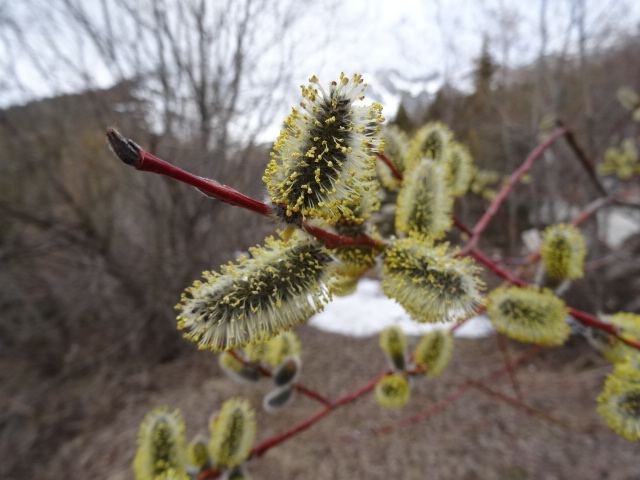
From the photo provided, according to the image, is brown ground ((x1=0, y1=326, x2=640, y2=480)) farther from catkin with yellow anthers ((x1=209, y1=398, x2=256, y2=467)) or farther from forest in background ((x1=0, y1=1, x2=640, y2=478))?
catkin with yellow anthers ((x1=209, y1=398, x2=256, y2=467))

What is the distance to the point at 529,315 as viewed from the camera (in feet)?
2.89

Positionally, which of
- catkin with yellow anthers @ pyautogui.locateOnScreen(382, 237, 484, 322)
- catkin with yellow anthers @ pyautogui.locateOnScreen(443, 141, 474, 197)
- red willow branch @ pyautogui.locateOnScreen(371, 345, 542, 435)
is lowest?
red willow branch @ pyautogui.locateOnScreen(371, 345, 542, 435)

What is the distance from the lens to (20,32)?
3.33 m

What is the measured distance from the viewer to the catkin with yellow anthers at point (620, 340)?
3.00 ft

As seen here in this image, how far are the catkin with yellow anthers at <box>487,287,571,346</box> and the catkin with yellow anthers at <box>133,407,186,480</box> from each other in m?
0.94

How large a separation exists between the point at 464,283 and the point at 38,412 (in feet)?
16.0

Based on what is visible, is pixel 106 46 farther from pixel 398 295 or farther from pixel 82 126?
pixel 398 295

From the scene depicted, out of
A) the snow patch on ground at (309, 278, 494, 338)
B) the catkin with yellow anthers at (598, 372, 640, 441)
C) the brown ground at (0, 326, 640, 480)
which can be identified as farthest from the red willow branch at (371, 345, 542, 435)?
the snow patch on ground at (309, 278, 494, 338)

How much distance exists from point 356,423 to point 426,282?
2.99 meters

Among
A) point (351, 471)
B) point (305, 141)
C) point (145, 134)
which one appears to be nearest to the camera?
point (305, 141)

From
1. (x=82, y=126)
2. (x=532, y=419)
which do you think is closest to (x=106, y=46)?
(x=82, y=126)

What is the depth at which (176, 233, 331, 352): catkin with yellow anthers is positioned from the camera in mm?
525

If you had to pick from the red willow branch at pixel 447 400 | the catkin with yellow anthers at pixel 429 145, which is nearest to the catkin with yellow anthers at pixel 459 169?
the catkin with yellow anthers at pixel 429 145

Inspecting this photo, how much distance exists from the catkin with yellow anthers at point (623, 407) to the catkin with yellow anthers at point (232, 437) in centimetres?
96
